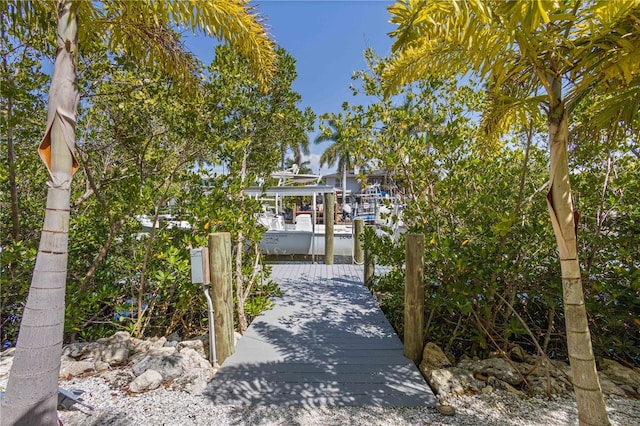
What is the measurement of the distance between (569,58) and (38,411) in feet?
11.9

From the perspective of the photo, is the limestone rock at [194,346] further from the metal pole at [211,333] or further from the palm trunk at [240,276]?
the palm trunk at [240,276]

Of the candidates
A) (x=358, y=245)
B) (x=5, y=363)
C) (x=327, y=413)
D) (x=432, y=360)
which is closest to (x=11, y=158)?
(x=5, y=363)

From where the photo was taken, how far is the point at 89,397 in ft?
8.14

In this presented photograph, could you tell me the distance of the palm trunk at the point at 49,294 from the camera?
167cm

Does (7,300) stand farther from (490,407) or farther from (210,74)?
(490,407)

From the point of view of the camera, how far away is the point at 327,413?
2.32 m

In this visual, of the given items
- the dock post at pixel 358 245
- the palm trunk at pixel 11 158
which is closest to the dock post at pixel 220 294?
the palm trunk at pixel 11 158

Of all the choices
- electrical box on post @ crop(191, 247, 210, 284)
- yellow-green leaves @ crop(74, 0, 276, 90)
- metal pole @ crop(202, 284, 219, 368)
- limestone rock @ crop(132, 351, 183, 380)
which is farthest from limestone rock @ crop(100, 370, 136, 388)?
yellow-green leaves @ crop(74, 0, 276, 90)

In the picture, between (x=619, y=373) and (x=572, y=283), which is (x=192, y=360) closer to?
(x=572, y=283)

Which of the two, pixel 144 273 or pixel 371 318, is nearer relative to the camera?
pixel 144 273

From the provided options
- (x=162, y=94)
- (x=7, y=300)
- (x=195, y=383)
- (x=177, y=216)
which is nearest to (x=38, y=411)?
(x=195, y=383)

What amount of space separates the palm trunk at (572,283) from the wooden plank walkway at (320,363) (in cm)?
110

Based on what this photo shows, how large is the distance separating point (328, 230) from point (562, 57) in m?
6.98

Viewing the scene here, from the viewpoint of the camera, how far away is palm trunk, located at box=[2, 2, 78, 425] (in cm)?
167
